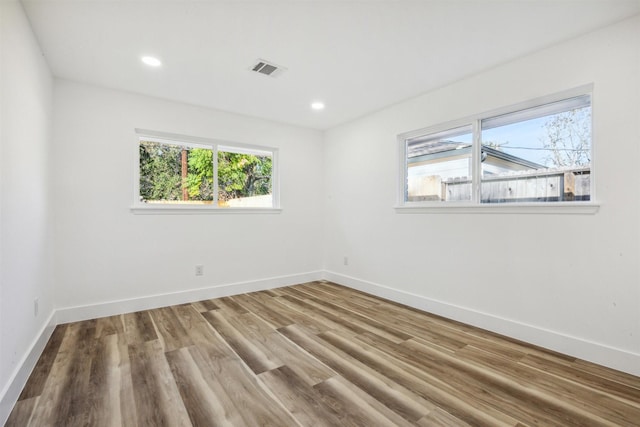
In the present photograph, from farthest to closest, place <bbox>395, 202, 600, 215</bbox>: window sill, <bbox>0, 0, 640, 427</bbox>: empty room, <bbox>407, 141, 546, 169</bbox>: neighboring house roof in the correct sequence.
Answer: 1. <bbox>407, 141, 546, 169</bbox>: neighboring house roof
2. <bbox>395, 202, 600, 215</bbox>: window sill
3. <bbox>0, 0, 640, 427</bbox>: empty room

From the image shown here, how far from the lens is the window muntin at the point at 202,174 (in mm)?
3492

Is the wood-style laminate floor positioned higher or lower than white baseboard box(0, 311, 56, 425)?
lower

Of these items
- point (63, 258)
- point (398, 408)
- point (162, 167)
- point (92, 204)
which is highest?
point (162, 167)

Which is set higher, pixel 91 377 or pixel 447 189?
pixel 447 189

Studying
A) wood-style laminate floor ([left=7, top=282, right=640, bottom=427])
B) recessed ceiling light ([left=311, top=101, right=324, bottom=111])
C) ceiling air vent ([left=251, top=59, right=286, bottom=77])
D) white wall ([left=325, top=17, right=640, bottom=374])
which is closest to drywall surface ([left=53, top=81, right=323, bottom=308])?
wood-style laminate floor ([left=7, top=282, right=640, bottom=427])

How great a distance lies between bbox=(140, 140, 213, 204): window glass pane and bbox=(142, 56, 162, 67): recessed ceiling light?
1091 mm

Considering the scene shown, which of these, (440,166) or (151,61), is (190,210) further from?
(440,166)

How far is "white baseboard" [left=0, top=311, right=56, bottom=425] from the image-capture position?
1.58 meters

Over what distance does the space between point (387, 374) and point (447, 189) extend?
208 centimetres

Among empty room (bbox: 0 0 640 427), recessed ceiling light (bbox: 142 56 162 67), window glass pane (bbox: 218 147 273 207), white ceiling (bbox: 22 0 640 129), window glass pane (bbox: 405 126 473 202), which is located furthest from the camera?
window glass pane (bbox: 218 147 273 207)

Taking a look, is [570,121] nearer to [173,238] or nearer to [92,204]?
[173,238]

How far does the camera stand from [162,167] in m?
3.57

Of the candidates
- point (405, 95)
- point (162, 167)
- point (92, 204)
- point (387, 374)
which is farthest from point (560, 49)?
point (92, 204)

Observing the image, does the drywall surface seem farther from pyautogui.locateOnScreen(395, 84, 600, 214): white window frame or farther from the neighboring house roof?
the neighboring house roof
